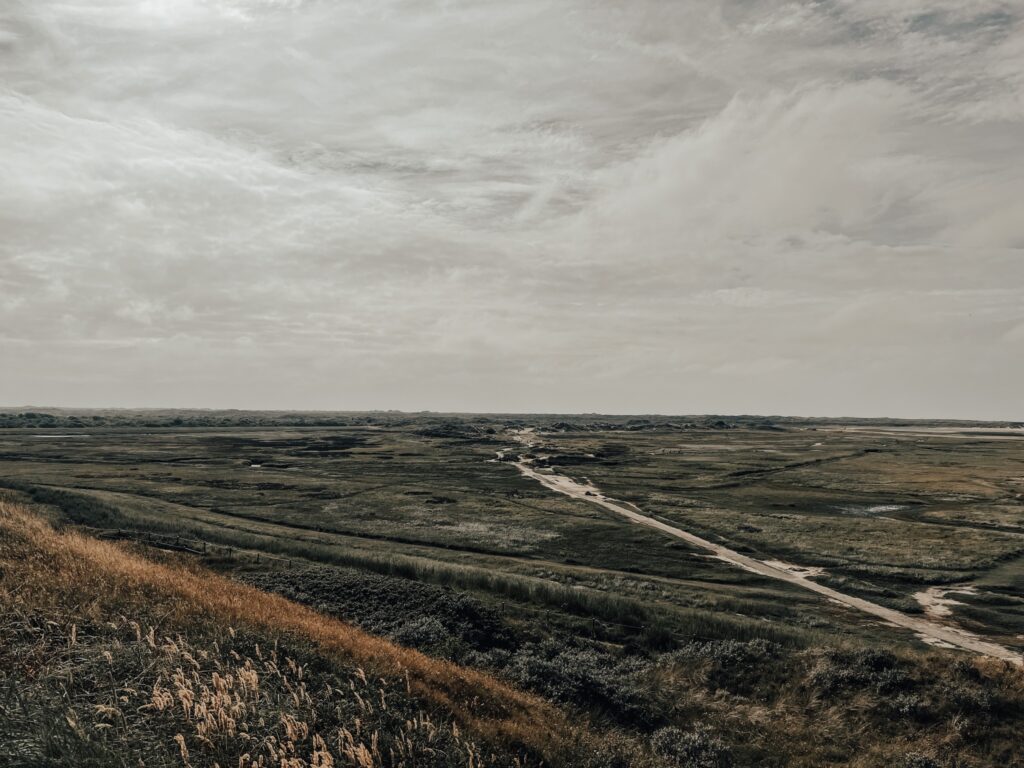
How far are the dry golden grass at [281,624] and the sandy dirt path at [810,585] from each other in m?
24.2

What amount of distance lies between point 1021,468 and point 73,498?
140 meters

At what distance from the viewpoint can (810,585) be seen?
136 feet

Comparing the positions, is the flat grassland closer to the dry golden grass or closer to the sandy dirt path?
the sandy dirt path

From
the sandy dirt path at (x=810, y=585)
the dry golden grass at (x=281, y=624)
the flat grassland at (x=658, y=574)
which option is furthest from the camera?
the sandy dirt path at (x=810, y=585)

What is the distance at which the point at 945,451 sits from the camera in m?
149

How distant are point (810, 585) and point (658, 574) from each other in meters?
9.92

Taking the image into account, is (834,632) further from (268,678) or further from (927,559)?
(268,678)

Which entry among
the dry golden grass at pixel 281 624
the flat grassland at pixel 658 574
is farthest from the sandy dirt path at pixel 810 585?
the dry golden grass at pixel 281 624

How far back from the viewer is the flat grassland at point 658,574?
21.0 meters

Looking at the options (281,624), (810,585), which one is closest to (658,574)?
(810,585)

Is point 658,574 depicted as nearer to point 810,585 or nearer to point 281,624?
point 810,585

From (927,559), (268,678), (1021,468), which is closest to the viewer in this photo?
(268,678)

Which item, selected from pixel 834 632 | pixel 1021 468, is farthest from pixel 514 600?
pixel 1021 468

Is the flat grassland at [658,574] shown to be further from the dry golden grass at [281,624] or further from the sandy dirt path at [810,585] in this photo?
the dry golden grass at [281,624]
